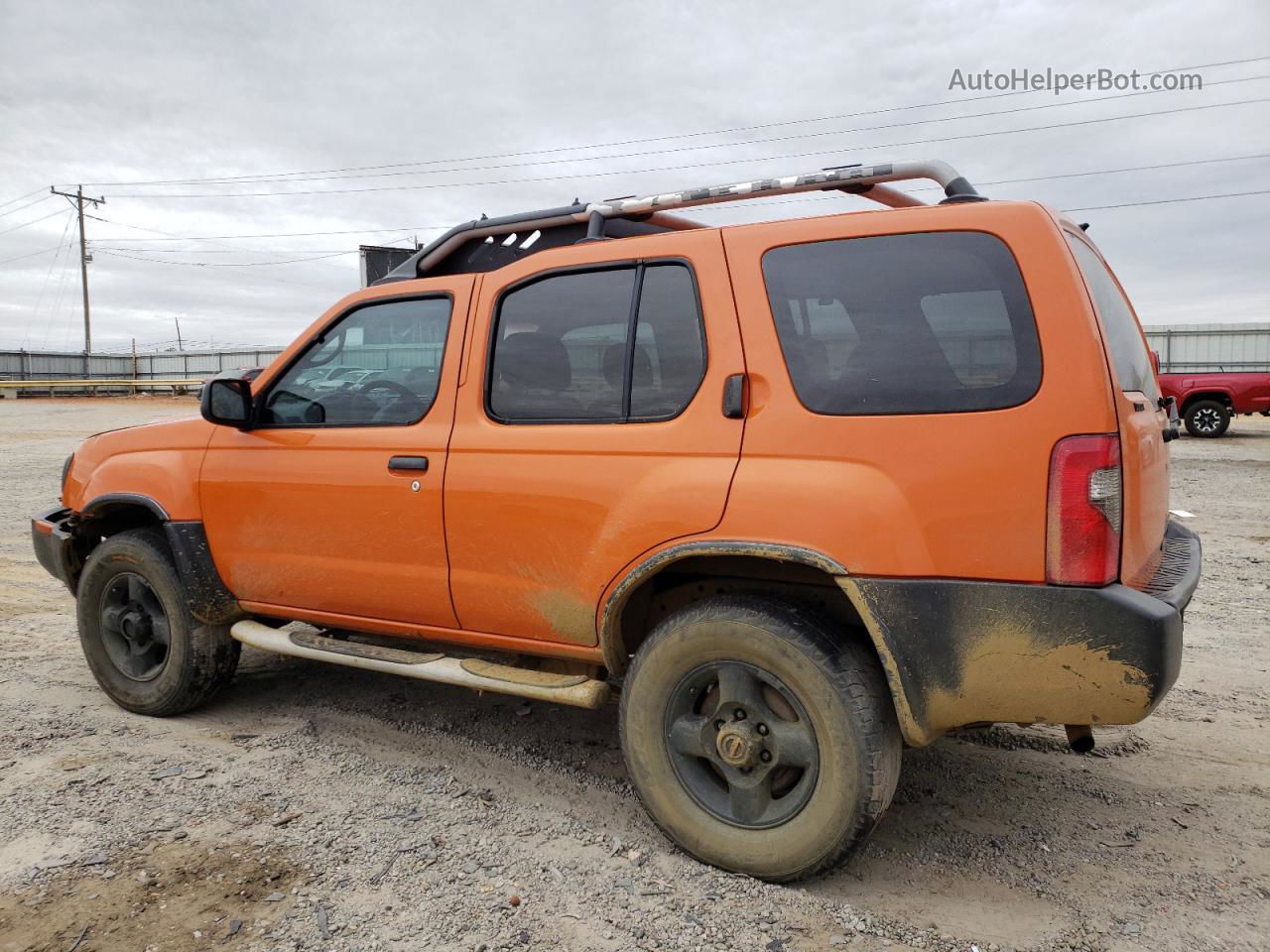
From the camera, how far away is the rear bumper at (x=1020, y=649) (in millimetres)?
2393

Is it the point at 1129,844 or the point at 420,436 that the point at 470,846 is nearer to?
the point at 420,436

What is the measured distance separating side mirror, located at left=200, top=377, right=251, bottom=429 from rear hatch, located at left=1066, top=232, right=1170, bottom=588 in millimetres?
3141

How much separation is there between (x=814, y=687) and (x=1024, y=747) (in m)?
1.70

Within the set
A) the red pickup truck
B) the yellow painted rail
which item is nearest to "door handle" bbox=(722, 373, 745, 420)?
the red pickup truck

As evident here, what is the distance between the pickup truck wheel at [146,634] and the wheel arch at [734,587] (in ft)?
6.83

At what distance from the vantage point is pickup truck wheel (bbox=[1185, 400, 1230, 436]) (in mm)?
17500

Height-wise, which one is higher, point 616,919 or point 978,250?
point 978,250

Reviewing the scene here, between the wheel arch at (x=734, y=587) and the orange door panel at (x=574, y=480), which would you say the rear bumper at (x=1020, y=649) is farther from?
the orange door panel at (x=574, y=480)

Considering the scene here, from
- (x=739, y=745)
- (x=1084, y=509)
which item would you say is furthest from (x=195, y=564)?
(x=1084, y=509)

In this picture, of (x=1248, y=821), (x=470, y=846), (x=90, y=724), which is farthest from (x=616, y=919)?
(x=90, y=724)

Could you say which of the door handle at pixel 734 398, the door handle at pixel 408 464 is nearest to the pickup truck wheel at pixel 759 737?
the door handle at pixel 734 398

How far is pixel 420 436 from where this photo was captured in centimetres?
350

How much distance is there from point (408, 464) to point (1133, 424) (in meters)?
2.40

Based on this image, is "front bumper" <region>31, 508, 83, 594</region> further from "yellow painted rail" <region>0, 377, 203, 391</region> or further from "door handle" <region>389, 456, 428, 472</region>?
"yellow painted rail" <region>0, 377, 203, 391</region>
